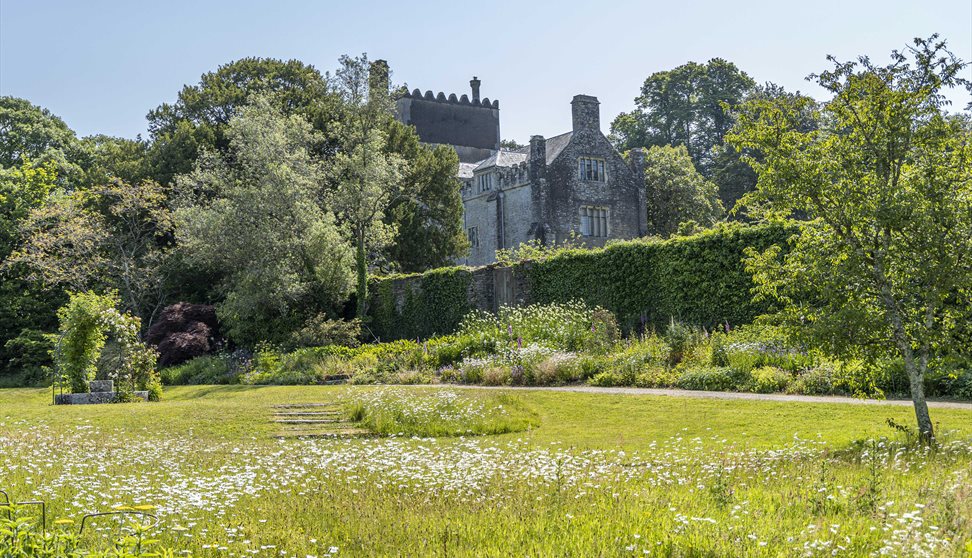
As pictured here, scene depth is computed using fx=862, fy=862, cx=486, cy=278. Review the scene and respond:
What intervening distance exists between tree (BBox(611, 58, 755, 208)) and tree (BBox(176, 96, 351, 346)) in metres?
37.3

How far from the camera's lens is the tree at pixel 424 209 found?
35875 mm

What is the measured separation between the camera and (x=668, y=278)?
2208 centimetres

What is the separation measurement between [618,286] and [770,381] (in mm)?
9284

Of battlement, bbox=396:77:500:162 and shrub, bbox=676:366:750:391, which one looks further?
battlement, bbox=396:77:500:162

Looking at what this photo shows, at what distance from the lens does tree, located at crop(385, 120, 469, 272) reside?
118 ft

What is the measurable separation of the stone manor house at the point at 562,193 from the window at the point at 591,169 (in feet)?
0.16

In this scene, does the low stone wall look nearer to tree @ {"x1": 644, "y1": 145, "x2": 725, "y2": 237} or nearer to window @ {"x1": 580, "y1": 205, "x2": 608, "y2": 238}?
window @ {"x1": 580, "y1": 205, "x2": 608, "y2": 238}

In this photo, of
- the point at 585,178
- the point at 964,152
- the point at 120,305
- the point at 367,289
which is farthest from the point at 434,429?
the point at 585,178

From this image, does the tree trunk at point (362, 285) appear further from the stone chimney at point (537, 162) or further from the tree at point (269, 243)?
the stone chimney at point (537, 162)

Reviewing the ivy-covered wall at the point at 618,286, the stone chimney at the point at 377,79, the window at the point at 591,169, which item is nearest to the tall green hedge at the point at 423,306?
the ivy-covered wall at the point at 618,286

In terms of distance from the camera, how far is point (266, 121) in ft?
101

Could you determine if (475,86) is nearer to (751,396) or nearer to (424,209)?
(424,209)

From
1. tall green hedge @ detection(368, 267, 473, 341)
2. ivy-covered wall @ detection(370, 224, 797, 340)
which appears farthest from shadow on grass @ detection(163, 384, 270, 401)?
ivy-covered wall @ detection(370, 224, 797, 340)

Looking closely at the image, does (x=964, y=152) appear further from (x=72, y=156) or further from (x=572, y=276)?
(x=72, y=156)
